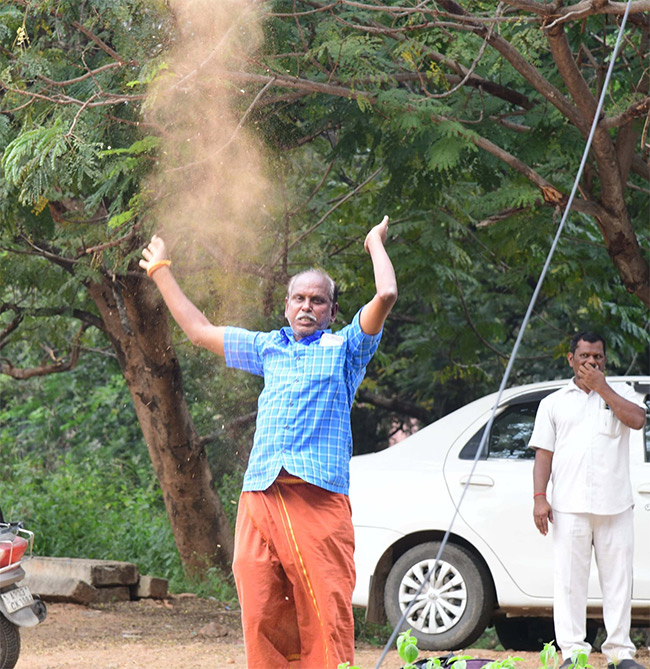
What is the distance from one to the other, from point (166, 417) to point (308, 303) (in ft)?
25.2

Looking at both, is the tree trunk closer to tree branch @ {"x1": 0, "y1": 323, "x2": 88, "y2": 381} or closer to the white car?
tree branch @ {"x1": 0, "y1": 323, "x2": 88, "y2": 381}

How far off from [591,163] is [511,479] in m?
2.30

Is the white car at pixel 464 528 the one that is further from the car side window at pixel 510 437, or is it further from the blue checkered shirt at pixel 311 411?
the blue checkered shirt at pixel 311 411

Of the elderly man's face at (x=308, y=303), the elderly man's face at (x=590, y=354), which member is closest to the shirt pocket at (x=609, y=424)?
the elderly man's face at (x=590, y=354)

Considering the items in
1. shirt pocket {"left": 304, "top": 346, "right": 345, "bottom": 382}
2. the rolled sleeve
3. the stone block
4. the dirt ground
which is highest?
the rolled sleeve

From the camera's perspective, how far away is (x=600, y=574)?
5.96m

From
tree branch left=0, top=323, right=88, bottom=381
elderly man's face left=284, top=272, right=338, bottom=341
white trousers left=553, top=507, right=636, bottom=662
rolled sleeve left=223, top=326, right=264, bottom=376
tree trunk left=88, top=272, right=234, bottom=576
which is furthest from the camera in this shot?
tree branch left=0, top=323, right=88, bottom=381

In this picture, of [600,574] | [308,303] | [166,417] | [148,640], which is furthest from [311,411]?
[166,417]

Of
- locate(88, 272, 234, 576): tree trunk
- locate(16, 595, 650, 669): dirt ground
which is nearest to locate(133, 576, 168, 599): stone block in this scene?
locate(16, 595, 650, 669): dirt ground

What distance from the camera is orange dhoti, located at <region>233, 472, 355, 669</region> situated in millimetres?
3727

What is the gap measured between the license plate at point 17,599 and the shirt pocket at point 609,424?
341 cm

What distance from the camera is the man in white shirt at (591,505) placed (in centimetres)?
584

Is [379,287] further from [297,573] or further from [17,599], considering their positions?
[17,599]

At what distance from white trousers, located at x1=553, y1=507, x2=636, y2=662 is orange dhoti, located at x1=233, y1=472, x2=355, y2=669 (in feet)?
7.86
